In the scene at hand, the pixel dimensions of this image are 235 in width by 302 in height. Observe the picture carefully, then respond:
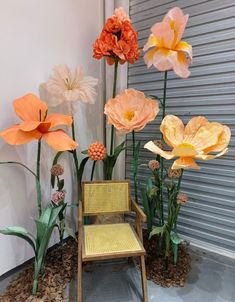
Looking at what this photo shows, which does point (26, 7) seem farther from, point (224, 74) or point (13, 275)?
point (13, 275)

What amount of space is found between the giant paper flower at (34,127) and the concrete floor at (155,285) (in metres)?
0.98

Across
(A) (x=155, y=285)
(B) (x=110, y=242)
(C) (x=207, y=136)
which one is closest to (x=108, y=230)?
(B) (x=110, y=242)

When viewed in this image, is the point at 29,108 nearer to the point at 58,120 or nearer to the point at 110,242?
the point at 58,120

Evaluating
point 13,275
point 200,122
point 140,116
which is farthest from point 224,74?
point 13,275

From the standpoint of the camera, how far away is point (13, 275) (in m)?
1.57

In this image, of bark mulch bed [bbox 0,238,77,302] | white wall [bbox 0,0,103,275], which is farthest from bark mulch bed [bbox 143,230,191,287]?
white wall [bbox 0,0,103,275]

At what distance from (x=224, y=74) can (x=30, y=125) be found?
1.39 meters

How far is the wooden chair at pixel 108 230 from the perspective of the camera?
1.30m

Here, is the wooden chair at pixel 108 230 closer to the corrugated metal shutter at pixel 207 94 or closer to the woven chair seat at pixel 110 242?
the woven chair seat at pixel 110 242

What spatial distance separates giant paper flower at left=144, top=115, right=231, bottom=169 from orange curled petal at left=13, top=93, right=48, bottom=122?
681 mm

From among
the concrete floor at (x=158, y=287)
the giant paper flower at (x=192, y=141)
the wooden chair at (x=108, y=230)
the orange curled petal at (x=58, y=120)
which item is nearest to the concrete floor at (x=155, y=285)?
the concrete floor at (x=158, y=287)

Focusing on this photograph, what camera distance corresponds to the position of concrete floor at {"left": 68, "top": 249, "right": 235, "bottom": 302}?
4.71 feet

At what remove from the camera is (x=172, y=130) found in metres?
1.39

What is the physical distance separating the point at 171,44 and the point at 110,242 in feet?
4.10
